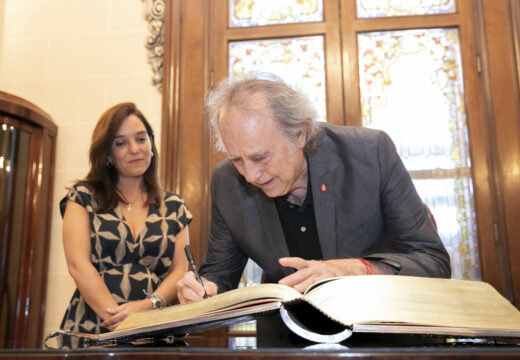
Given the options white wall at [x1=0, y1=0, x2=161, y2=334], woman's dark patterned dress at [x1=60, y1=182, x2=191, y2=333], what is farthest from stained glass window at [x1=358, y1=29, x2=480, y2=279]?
woman's dark patterned dress at [x1=60, y1=182, x2=191, y2=333]

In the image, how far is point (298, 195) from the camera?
173 cm

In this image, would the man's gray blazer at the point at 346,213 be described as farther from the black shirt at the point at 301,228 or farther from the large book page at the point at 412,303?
the large book page at the point at 412,303

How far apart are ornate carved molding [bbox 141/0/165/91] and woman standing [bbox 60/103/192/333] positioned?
0.84 m

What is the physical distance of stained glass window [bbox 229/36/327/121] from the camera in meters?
3.12

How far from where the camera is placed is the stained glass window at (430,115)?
9.61 feet

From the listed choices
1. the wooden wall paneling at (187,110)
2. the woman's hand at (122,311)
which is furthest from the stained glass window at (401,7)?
the woman's hand at (122,311)

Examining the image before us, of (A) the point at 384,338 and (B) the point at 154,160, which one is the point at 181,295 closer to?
(A) the point at 384,338

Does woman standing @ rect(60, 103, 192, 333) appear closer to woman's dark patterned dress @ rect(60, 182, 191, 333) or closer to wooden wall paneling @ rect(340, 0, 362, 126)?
woman's dark patterned dress @ rect(60, 182, 191, 333)

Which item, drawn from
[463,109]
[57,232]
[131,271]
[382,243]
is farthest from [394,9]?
[57,232]

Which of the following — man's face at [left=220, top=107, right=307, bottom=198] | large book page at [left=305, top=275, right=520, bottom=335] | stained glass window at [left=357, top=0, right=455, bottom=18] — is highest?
stained glass window at [left=357, top=0, right=455, bottom=18]

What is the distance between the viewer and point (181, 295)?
140 centimetres

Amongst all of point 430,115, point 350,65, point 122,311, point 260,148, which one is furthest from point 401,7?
point 122,311

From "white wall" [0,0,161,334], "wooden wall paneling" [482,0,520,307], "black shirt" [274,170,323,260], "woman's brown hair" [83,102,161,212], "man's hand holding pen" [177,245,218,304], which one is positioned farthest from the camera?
"white wall" [0,0,161,334]

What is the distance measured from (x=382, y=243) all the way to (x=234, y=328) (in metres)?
1.44
